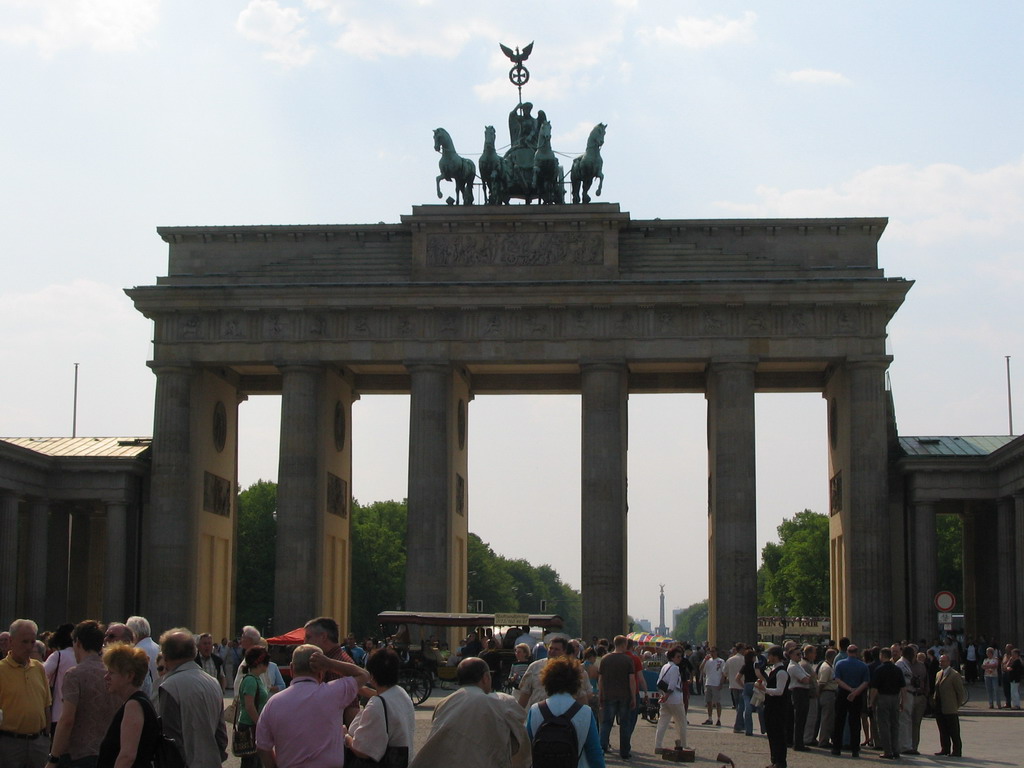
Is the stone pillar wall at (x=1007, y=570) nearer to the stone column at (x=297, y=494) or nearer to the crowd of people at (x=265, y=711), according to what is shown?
the stone column at (x=297, y=494)

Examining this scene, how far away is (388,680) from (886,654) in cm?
1743

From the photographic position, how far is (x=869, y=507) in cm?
5747

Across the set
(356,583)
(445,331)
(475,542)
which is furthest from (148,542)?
(475,542)

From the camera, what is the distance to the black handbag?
42.6 feet

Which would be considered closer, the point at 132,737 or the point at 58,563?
the point at 132,737

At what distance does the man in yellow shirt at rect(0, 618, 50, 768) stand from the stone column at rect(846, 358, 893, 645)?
45.3 meters

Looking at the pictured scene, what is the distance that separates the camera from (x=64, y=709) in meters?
13.5

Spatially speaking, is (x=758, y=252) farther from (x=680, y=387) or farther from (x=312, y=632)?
(x=312, y=632)

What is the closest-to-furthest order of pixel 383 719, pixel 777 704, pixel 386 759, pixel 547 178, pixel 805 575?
pixel 383 719, pixel 386 759, pixel 777 704, pixel 547 178, pixel 805 575

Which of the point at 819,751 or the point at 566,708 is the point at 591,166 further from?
the point at 566,708

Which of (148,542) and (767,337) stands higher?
(767,337)

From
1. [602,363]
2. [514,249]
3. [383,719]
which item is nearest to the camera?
[383,719]

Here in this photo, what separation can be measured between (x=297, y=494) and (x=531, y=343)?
1058cm

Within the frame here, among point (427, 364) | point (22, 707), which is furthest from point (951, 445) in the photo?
point (22, 707)
